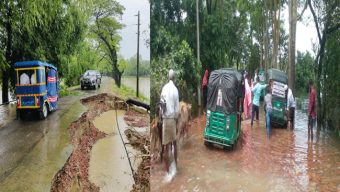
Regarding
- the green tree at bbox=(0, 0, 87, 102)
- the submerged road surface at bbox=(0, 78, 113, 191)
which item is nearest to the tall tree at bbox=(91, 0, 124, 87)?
the green tree at bbox=(0, 0, 87, 102)

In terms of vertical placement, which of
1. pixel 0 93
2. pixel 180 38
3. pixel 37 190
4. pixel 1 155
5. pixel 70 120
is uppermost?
pixel 180 38

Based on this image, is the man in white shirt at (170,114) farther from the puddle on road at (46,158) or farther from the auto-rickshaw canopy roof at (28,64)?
the auto-rickshaw canopy roof at (28,64)

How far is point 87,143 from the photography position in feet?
9.02

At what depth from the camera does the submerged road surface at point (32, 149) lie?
215 cm

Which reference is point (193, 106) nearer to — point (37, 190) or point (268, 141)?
point (268, 141)

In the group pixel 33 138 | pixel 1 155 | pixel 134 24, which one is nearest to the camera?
pixel 1 155

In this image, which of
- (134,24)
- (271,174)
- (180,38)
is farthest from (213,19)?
(271,174)

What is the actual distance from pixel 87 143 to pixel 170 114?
868 mm

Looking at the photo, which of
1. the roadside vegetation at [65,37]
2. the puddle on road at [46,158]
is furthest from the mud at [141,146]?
the puddle on road at [46,158]

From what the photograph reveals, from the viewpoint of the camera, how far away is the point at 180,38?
2.11m

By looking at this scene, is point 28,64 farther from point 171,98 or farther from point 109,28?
point 171,98

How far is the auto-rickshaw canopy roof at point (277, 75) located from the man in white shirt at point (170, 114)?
56 centimetres

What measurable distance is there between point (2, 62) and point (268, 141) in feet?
5.61

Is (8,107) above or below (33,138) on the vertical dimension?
above
